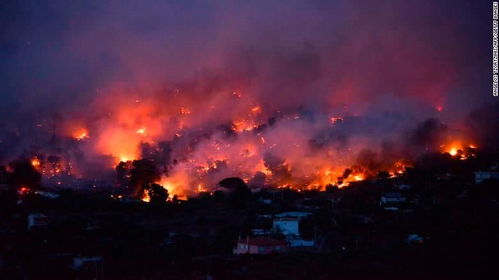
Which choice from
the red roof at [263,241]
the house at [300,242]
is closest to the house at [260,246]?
the red roof at [263,241]

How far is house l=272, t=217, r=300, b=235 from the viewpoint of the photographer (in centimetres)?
3200

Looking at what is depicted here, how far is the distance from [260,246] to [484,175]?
15.8 metres

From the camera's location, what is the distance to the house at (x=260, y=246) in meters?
27.9

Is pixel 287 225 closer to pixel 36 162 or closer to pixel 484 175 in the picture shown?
pixel 484 175

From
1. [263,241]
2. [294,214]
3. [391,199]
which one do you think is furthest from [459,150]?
[263,241]

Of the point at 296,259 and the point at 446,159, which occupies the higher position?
the point at 446,159

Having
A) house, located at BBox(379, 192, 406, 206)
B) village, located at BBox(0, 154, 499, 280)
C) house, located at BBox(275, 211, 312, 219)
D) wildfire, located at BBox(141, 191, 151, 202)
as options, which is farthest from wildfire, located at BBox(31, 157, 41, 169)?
house, located at BBox(379, 192, 406, 206)

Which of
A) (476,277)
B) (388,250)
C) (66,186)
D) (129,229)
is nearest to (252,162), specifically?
(66,186)

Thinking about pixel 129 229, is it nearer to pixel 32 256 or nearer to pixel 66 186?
pixel 32 256

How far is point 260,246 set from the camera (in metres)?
27.9

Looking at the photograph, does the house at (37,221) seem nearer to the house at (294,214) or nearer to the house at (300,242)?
the house at (294,214)

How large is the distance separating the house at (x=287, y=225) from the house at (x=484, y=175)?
35.9 ft

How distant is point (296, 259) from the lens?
25.6m

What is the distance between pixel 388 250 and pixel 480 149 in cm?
2079
